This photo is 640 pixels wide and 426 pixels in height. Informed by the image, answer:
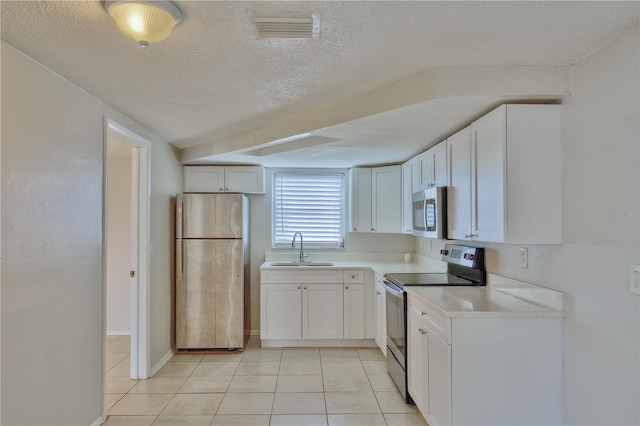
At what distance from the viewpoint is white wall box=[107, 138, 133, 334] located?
4.66 metres

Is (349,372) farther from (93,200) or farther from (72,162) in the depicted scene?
(72,162)

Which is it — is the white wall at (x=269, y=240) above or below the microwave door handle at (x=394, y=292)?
above

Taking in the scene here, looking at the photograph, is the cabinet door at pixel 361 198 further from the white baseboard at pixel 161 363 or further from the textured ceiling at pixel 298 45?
the white baseboard at pixel 161 363

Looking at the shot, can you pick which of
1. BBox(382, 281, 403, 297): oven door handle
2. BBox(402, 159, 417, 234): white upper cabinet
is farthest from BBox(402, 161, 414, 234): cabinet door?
BBox(382, 281, 403, 297): oven door handle

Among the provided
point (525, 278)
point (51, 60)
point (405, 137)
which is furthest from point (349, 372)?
point (51, 60)

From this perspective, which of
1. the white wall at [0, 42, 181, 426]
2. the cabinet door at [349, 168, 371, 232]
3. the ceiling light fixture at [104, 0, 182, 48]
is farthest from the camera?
the cabinet door at [349, 168, 371, 232]

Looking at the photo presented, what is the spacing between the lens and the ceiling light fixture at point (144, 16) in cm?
136

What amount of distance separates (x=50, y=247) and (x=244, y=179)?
253cm

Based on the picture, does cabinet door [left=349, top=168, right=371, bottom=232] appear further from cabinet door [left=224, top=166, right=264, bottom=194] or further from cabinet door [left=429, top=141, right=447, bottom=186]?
cabinet door [left=429, top=141, right=447, bottom=186]

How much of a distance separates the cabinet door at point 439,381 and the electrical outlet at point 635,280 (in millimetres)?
897

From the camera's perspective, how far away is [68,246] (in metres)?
2.15

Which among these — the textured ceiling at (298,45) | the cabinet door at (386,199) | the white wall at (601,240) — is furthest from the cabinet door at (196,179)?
the white wall at (601,240)

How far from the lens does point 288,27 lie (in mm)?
1544

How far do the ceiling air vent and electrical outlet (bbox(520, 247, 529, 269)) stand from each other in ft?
6.21
